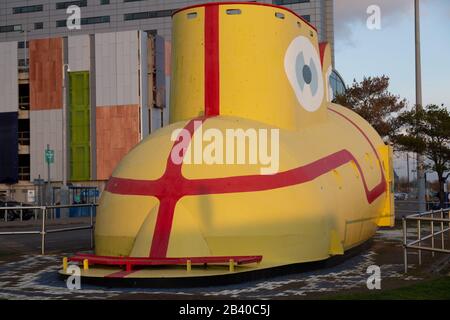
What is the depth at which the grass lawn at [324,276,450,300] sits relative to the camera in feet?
27.4

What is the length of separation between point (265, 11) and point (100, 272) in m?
5.88

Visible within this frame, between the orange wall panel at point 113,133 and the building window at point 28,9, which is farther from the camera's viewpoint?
the building window at point 28,9

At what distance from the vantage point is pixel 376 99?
112 ft

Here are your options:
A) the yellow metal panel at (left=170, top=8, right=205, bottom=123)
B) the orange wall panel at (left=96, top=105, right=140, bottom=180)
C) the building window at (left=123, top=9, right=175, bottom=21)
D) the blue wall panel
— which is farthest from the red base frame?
the building window at (left=123, top=9, right=175, bottom=21)

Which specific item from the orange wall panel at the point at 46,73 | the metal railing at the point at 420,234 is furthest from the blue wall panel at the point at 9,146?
the metal railing at the point at 420,234

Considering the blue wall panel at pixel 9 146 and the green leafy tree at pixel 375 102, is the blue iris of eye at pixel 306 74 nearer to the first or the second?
the green leafy tree at pixel 375 102

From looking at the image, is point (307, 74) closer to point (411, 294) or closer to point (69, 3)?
point (411, 294)

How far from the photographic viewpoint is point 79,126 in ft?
159

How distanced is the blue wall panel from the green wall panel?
194 inches

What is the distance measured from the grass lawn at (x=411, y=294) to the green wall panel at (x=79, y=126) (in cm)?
4122

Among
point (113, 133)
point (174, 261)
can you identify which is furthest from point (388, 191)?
point (113, 133)

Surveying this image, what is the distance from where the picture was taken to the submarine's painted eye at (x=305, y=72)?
12391mm
